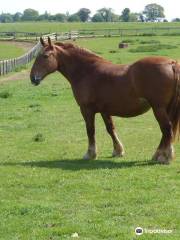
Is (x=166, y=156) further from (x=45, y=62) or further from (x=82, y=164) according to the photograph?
(x=45, y=62)

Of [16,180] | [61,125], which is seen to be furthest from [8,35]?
[16,180]

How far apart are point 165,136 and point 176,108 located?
566mm

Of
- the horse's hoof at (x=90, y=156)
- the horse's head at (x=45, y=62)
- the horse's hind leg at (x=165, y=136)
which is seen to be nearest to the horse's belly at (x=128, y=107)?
the horse's hind leg at (x=165, y=136)

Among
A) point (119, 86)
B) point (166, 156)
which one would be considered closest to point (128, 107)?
point (119, 86)

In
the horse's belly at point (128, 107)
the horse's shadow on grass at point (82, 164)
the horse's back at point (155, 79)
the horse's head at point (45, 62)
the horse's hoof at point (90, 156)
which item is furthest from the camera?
the horse's head at point (45, 62)

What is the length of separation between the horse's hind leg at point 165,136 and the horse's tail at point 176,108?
16cm

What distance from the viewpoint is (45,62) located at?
37.3 feet

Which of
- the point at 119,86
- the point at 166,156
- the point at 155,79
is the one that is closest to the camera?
the point at 155,79

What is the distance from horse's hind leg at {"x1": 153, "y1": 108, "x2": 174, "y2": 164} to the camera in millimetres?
10398

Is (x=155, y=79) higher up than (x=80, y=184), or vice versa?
(x=155, y=79)

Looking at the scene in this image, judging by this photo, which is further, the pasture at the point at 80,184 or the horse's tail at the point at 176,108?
the horse's tail at the point at 176,108

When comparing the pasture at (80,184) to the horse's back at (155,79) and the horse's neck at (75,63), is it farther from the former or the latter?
the horse's neck at (75,63)

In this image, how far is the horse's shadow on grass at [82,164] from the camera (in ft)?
33.9

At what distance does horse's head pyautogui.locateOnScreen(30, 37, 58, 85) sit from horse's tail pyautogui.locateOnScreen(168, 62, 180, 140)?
8.41 feet
